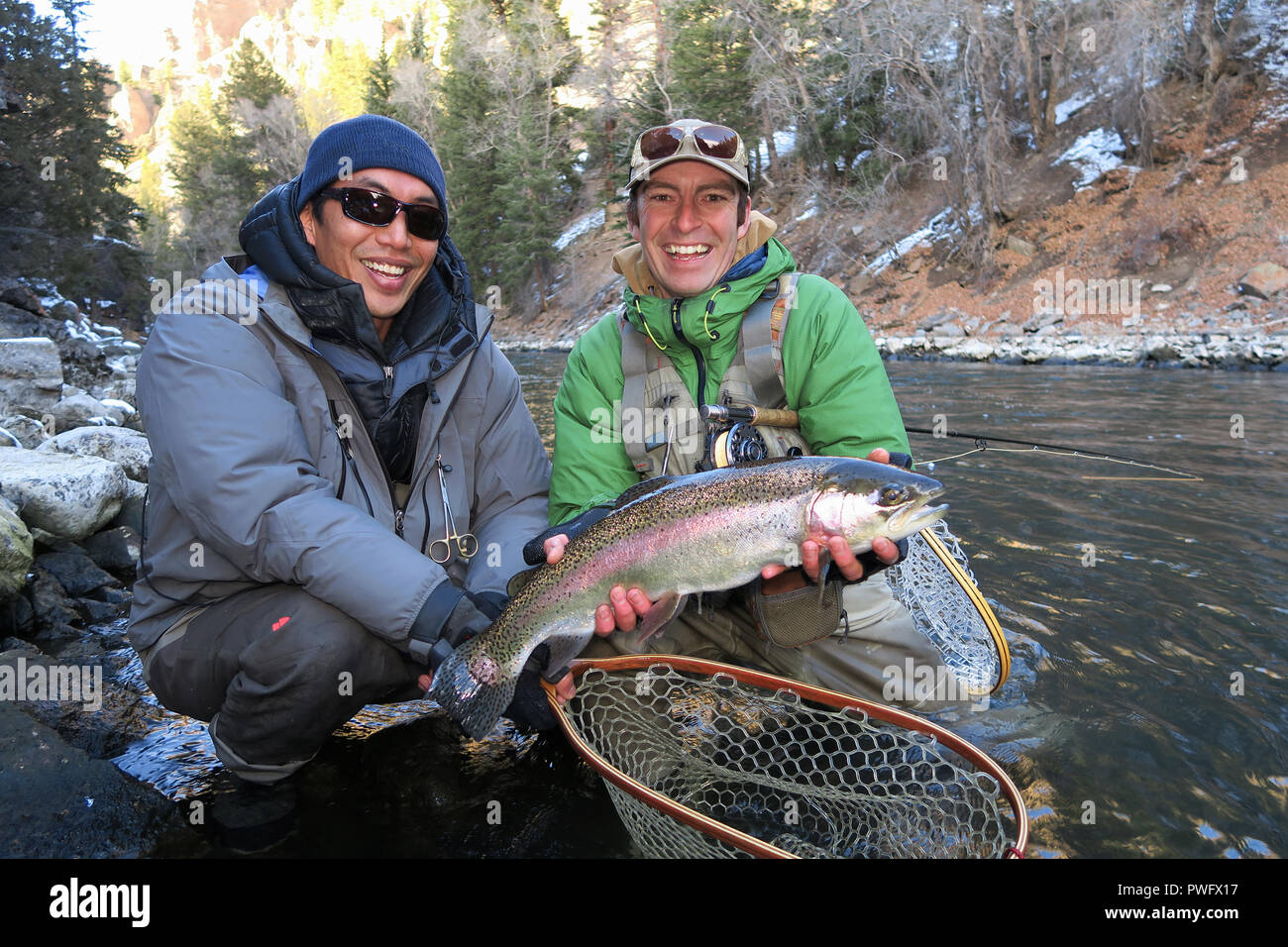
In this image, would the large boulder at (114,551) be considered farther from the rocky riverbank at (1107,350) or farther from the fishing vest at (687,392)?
the rocky riverbank at (1107,350)

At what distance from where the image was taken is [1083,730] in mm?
3641

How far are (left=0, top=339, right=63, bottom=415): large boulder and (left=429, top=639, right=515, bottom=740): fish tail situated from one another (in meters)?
8.56

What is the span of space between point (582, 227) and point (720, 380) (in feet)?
144

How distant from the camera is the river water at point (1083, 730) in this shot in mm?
3027

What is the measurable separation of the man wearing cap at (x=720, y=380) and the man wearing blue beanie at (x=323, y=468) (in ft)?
1.68

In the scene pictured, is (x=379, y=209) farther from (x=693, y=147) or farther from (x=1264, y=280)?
(x=1264, y=280)

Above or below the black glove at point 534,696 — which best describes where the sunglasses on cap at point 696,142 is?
above

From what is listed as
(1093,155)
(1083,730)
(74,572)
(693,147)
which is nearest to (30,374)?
(74,572)

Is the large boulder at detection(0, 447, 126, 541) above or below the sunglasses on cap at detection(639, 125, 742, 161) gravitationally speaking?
below

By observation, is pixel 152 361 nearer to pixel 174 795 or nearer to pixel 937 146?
pixel 174 795

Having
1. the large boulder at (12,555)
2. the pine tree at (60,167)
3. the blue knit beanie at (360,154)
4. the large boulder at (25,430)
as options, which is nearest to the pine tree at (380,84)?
the pine tree at (60,167)

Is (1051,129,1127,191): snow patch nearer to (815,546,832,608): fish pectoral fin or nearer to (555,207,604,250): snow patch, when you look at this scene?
(555,207,604,250): snow patch

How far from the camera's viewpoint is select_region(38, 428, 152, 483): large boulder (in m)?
7.20

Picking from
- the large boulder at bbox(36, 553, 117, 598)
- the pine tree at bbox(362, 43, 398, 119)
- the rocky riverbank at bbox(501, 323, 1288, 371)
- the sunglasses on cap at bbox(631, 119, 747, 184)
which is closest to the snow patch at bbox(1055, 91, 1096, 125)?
the rocky riverbank at bbox(501, 323, 1288, 371)
